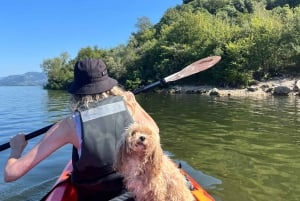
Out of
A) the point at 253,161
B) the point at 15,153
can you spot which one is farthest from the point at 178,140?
the point at 15,153

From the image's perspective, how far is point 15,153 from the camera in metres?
3.12

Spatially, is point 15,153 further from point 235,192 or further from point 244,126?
point 244,126

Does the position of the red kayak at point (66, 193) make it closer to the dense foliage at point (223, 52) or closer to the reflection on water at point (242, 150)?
the reflection on water at point (242, 150)

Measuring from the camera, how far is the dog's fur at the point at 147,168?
81.7 inches

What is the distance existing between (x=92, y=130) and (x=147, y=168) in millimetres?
792

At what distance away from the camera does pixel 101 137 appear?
289cm

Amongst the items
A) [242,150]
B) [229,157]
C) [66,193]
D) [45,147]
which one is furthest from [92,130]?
[242,150]

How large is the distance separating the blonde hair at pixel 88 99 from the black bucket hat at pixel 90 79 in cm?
4

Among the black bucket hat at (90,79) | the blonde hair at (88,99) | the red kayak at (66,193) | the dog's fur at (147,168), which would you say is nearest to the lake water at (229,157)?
the red kayak at (66,193)

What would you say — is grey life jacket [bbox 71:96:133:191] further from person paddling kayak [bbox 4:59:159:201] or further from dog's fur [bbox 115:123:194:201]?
dog's fur [bbox 115:123:194:201]

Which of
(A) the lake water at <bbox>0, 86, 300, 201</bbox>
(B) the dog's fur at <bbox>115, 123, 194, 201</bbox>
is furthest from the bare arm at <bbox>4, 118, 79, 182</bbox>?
(A) the lake water at <bbox>0, 86, 300, 201</bbox>

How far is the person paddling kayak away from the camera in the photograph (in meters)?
2.84

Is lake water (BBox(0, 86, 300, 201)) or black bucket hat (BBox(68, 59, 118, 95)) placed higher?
black bucket hat (BBox(68, 59, 118, 95))

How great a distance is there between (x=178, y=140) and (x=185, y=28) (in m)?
36.7
